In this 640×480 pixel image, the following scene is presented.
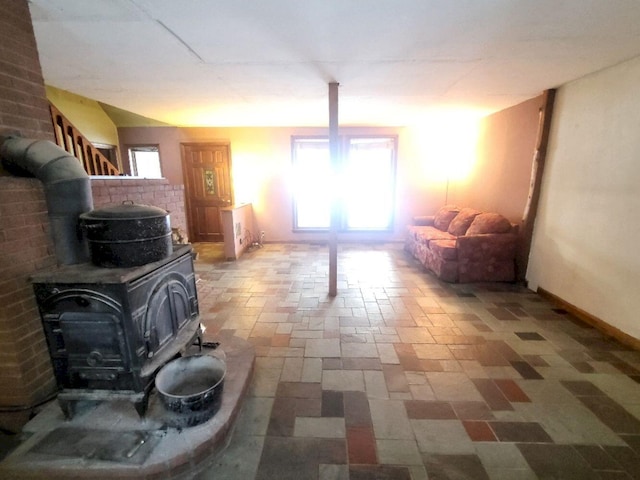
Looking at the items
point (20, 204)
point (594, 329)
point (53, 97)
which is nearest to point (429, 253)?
point (594, 329)

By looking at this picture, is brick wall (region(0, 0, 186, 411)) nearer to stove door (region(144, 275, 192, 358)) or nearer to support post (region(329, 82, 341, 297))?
stove door (region(144, 275, 192, 358))

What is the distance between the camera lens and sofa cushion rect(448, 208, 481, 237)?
4379mm

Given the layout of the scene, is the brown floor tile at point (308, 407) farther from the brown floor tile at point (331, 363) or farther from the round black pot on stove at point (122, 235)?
the round black pot on stove at point (122, 235)

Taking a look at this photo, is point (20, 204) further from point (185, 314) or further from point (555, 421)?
point (555, 421)

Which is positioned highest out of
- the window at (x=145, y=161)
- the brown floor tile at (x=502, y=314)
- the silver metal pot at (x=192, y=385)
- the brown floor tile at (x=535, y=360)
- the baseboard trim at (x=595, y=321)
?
the window at (x=145, y=161)

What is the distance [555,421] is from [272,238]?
5.22m

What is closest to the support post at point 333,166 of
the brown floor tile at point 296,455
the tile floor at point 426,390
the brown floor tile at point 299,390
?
the tile floor at point 426,390

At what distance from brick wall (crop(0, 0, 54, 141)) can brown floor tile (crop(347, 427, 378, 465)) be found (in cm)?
250

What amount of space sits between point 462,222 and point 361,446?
12.6ft

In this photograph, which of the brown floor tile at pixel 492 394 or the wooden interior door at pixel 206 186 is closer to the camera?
the brown floor tile at pixel 492 394

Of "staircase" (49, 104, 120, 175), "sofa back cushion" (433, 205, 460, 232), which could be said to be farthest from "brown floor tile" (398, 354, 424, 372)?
"staircase" (49, 104, 120, 175)

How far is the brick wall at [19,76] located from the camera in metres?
1.46

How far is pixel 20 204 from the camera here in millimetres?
1458

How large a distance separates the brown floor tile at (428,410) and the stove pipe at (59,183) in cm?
219
